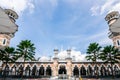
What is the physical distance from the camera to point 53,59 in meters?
45.2

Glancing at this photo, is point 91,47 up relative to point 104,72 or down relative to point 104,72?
up

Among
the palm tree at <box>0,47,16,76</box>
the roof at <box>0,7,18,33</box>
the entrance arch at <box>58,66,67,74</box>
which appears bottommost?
the entrance arch at <box>58,66,67,74</box>

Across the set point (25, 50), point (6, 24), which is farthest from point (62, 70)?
point (6, 24)

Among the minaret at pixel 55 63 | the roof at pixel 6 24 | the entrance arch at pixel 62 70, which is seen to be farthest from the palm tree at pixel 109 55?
the roof at pixel 6 24

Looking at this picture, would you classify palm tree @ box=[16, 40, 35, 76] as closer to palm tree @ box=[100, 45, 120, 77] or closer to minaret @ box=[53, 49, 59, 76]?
minaret @ box=[53, 49, 59, 76]

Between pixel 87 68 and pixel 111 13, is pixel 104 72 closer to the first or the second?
pixel 87 68

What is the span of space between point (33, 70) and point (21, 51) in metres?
12.2

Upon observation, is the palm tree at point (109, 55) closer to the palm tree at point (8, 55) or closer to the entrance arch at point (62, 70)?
the entrance arch at point (62, 70)

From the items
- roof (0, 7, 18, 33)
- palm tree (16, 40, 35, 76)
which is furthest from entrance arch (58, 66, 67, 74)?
roof (0, 7, 18, 33)

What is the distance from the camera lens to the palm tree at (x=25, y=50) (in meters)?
36.9

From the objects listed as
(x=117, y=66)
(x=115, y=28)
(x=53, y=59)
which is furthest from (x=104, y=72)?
(x=115, y=28)

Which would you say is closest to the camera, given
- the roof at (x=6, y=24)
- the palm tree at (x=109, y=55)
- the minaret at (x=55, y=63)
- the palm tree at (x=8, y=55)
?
the roof at (x=6, y=24)

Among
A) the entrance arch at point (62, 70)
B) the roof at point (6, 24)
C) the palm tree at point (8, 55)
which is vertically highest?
the palm tree at point (8, 55)

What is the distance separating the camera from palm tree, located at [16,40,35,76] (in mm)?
36875
